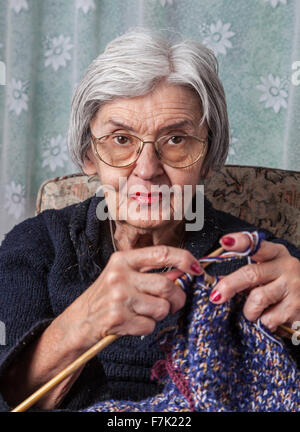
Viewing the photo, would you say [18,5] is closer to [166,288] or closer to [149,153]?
[149,153]

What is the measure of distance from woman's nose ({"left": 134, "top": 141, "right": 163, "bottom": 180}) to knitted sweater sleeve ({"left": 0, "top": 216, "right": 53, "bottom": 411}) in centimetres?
31

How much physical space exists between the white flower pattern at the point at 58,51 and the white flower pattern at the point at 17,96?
0.13m

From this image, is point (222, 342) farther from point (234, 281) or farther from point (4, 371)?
point (4, 371)

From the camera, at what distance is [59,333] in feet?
3.19

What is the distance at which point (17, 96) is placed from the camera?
6.32 ft

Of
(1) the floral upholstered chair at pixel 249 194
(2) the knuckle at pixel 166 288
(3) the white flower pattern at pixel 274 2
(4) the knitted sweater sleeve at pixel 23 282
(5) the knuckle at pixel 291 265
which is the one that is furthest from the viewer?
(3) the white flower pattern at pixel 274 2

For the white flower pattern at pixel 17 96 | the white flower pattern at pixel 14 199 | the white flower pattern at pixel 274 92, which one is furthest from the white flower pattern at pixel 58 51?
the white flower pattern at pixel 274 92

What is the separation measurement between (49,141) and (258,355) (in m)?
1.31

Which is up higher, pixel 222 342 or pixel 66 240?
pixel 66 240

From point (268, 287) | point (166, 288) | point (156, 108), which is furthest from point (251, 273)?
point (156, 108)

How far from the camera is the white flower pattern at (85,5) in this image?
6.02 ft

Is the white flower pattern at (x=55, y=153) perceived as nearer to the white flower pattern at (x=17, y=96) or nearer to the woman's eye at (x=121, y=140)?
the white flower pattern at (x=17, y=96)
